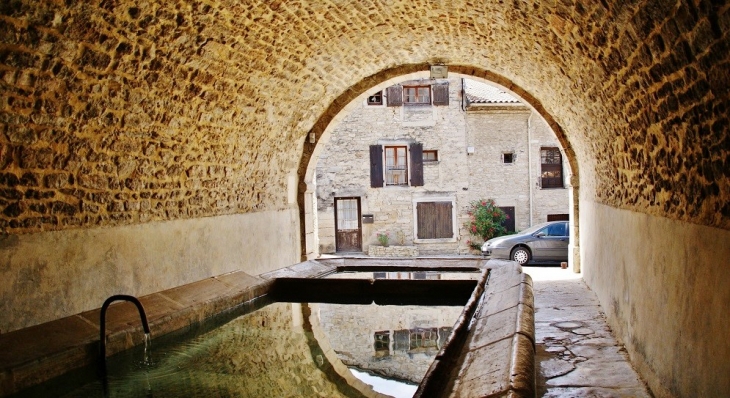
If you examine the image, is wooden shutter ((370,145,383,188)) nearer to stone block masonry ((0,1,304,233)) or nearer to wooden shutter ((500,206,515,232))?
Answer: wooden shutter ((500,206,515,232))

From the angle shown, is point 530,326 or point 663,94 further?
point 530,326

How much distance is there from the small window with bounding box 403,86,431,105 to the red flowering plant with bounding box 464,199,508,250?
3.25m

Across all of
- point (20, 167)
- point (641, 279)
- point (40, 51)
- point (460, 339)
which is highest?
point (40, 51)

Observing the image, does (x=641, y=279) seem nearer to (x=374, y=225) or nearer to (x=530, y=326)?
(x=530, y=326)

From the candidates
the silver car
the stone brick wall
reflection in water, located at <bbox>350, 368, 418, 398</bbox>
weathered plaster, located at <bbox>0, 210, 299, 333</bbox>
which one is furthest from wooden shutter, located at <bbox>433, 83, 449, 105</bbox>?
reflection in water, located at <bbox>350, 368, 418, 398</bbox>

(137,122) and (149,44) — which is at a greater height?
(149,44)

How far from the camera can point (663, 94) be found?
10.5 feet

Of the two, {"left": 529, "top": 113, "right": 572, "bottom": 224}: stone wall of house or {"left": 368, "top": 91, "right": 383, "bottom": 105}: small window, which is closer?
{"left": 529, "top": 113, "right": 572, "bottom": 224}: stone wall of house

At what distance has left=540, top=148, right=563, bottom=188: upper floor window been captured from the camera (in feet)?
56.4

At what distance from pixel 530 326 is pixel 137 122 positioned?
360cm

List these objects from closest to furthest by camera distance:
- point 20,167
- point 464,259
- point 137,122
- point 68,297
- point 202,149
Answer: point 20,167
point 68,297
point 137,122
point 202,149
point 464,259

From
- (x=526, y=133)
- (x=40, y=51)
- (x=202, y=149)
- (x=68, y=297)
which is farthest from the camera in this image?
(x=526, y=133)

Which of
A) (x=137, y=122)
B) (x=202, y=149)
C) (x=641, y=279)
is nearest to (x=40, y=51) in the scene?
(x=137, y=122)

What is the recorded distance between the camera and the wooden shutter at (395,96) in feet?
56.3
